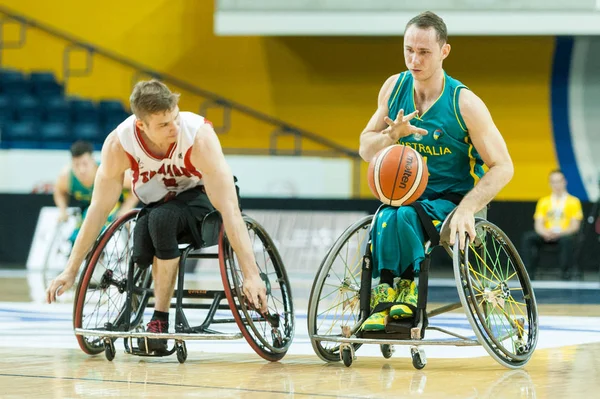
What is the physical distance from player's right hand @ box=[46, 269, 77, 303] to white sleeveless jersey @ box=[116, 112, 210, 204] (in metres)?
0.42

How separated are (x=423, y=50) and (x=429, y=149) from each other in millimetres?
383

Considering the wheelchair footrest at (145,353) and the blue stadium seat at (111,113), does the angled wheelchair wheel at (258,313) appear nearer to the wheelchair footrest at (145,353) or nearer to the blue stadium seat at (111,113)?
the wheelchair footrest at (145,353)

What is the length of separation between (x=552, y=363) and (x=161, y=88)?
1836mm

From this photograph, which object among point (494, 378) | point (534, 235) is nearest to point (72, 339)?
point (494, 378)

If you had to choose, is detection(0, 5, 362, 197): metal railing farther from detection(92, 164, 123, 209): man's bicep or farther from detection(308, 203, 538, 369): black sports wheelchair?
detection(308, 203, 538, 369): black sports wheelchair

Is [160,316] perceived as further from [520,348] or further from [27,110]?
[27,110]

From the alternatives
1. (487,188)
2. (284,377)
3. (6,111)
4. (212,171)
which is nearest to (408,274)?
(487,188)

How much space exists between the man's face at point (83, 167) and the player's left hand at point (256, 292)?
4801 mm

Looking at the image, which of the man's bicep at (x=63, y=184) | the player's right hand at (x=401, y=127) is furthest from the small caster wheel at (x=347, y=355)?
the man's bicep at (x=63, y=184)

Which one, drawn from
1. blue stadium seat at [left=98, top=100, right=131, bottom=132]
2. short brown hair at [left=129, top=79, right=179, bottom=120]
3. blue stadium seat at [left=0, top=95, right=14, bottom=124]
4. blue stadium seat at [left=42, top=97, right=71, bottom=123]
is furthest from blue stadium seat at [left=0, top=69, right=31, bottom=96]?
short brown hair at [left=129, top=79, right=179, bottom=120]

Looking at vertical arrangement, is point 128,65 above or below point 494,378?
above

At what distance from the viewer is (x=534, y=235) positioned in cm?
1120

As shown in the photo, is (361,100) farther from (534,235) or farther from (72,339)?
(72,339)

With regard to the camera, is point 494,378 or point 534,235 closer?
point 494,378
